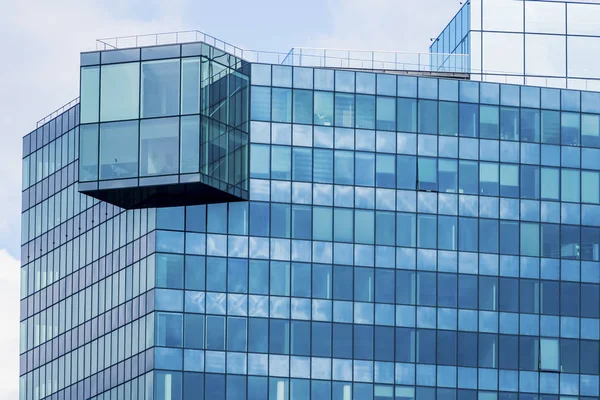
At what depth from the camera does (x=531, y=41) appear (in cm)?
13038

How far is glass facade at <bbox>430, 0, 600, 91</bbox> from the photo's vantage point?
12912cm

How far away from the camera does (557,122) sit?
409 ft

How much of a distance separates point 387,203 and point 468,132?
768 cm

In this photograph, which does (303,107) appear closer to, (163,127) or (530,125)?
(163,127)

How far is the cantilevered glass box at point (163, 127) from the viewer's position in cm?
11406

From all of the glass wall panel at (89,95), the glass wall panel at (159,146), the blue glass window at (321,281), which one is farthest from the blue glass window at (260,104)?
the blue glass window at (321,281)

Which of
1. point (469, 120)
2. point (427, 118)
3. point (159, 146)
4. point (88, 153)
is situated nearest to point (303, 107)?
point (427, 118)

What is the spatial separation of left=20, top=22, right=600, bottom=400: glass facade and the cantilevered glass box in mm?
159

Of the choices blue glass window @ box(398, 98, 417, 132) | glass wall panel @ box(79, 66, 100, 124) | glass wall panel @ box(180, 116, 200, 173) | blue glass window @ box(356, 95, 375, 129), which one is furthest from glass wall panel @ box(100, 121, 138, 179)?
blue glass window @ box(398, 98, 417, 132)

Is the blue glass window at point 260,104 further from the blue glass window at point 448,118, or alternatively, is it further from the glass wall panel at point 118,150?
the blue glass window at point 448,118

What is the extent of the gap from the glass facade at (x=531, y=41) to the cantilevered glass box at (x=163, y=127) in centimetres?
2059

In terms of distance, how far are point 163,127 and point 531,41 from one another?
98.5 feet

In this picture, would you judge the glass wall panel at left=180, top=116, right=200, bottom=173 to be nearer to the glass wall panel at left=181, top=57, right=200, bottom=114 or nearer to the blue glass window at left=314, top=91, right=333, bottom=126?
the glass wall panel at left=181, top=57, right=200, bottom=114

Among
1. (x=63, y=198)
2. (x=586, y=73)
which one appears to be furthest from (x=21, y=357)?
(x=586, y=73)
